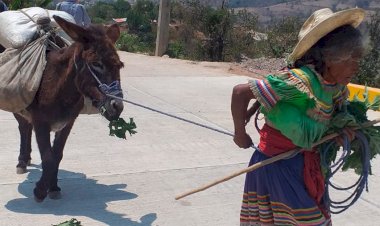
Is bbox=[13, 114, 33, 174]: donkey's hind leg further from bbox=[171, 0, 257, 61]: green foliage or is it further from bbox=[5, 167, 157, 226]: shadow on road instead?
bbox=[171, 0, 257, 61]: green foliage

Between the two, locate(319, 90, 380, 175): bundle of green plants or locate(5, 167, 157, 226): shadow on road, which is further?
locate(5, 167, 157, 226): shadow on road

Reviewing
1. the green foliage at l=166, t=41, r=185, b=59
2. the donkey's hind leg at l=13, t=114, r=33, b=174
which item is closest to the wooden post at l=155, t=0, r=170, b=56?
the green foliage at l=166, t=41, r=185, b=59

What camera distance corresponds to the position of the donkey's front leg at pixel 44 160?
4.65 m

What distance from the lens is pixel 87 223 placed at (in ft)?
14.5

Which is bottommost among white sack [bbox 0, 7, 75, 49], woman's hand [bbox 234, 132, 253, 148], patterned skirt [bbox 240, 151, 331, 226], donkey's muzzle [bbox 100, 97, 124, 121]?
patterned skirt [bbox 240, 151, 331, 226]

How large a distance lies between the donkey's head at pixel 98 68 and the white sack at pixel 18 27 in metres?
0.84

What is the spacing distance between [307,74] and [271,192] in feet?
2.24

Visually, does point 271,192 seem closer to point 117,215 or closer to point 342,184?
point 117,215

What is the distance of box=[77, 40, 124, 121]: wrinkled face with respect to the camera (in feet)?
13.4

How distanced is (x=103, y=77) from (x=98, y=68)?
9 centimetres

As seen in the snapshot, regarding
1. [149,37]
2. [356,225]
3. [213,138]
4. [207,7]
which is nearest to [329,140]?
[356,225]

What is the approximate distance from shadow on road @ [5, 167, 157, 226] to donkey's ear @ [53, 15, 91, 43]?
146 cm

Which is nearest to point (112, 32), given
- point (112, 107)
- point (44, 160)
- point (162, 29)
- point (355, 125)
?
point (112, 107)

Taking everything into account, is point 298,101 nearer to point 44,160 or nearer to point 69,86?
point 69,86
